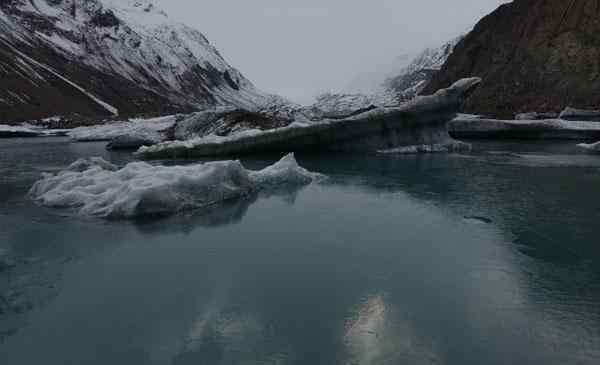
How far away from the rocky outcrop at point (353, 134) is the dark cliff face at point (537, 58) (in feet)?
116

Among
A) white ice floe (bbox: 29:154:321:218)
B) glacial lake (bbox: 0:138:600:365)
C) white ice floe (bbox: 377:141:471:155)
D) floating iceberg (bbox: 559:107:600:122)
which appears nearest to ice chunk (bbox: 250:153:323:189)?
white ice floe (bbox: 29:154:321:218)

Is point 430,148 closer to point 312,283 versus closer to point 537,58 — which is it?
point 312,283

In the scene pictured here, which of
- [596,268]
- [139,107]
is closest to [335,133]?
[596,268]

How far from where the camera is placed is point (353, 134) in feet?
84.6

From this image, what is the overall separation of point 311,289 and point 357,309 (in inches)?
40.1

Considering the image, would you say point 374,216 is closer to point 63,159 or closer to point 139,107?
point 63,159

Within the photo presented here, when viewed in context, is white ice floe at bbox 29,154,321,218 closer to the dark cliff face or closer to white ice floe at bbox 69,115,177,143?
white ice floe at bbox 69,115,177,143

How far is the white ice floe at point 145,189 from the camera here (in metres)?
11.9

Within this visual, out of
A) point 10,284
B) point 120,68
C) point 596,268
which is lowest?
point 596,268

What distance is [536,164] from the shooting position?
21.3m

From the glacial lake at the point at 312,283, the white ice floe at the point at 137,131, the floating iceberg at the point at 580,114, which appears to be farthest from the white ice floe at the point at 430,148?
the floating iceberg at the point at 580,114

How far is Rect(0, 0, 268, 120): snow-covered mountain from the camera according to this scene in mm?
92312

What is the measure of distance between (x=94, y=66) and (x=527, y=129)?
406 feet

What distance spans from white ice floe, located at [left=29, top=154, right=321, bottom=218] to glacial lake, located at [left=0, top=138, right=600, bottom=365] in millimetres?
535
